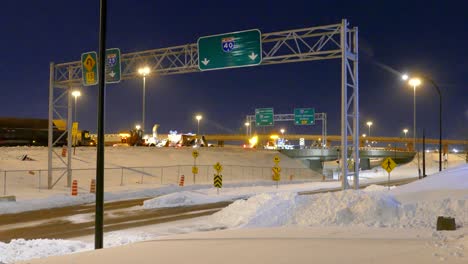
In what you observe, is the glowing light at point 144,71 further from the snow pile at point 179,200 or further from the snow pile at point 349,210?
the snow pile at point 349,210

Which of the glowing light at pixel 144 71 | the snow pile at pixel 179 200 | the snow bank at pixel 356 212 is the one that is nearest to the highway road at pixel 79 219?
the snow pile at pixel 179 200

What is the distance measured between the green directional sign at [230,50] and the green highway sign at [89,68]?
570 centimetres

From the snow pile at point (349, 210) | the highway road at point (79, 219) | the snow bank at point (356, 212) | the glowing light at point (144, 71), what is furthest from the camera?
the glowing light at point (144, 71)

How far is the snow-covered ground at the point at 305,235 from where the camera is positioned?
865cm

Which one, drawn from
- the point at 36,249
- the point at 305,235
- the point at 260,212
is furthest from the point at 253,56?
the point at 36,249

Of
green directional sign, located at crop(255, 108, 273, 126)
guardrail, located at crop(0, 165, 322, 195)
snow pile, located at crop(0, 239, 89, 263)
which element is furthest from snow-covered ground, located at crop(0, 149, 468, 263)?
green directional sign, located at crop(255, 108, 273, 126)

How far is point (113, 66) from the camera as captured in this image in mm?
27984

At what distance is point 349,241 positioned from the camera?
10.2m

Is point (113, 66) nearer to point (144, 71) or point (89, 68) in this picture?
point (89, 68)

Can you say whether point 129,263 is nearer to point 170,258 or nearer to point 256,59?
point 170,258

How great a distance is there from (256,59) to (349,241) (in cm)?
1606

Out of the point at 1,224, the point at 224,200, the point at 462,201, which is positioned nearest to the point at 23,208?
the point at 1,224

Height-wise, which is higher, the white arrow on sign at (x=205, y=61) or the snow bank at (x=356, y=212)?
the white arrow on sign at (x=205, y=61)

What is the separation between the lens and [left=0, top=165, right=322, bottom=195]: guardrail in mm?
32344
